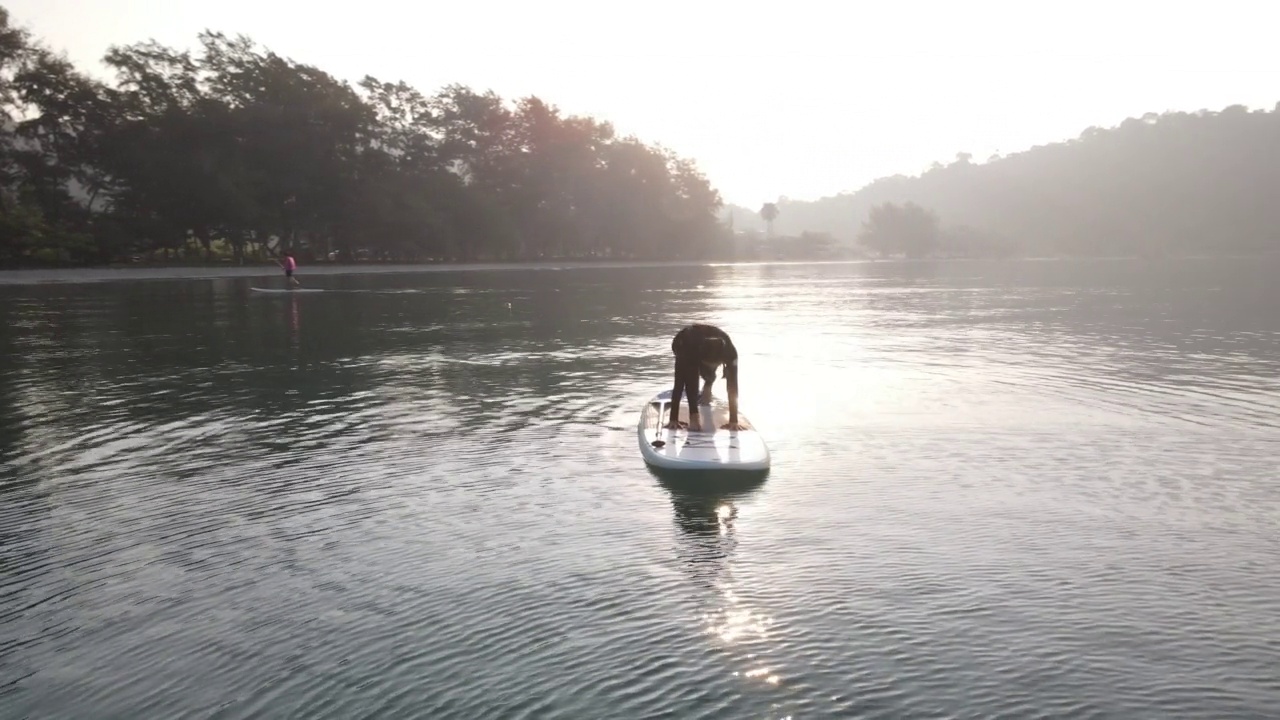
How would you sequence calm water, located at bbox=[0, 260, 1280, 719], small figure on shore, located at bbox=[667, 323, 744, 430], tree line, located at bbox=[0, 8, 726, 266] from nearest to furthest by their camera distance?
1. calm water, located at bbox=[0, 260, 1280, 719]
2. small figure on shore, located at bbox=[667, 323, 744, 430]
3. tree line, located at bbox=[0, 8, 726, 266]

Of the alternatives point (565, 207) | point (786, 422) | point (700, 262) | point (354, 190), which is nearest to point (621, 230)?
point (565, 207)

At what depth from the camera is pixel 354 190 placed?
103 m

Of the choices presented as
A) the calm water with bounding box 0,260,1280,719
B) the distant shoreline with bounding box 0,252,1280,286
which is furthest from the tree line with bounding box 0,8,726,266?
the calm water with bounding box 0,260,1280,719

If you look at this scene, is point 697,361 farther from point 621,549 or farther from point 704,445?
point 621,549

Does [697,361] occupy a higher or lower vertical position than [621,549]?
higher

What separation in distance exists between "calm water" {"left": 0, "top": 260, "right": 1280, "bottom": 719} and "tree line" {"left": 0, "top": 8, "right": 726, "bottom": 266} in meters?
69.5

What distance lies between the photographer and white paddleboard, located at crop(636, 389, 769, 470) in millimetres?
13516

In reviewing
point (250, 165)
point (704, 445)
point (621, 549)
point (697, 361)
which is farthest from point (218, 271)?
point (621, 549)

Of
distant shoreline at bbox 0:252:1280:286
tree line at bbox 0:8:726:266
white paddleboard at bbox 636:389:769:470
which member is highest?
tree line at bbox 0:8:726:266

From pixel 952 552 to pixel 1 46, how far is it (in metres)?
96.8

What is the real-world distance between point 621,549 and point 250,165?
92486mm

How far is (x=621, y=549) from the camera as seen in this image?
10.5 m

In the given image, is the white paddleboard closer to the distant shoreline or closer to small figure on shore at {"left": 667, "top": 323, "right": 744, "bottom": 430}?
small figure on shore at {"left": 667, "top": 323, "right": 744, "bottom": 430}

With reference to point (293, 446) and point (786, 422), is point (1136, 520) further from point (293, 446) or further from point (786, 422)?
point (293, 446)
